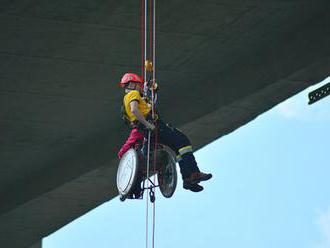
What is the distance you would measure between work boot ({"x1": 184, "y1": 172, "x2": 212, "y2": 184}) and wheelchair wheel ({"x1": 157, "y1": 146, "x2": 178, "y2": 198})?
251mm

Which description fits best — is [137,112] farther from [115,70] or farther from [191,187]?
[115,70]

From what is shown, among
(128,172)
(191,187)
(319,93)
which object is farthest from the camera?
(319,93)

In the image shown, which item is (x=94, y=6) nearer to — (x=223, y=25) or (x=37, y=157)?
(x=223, y=25)

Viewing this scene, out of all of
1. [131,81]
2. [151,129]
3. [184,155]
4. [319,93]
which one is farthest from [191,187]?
[319,93]

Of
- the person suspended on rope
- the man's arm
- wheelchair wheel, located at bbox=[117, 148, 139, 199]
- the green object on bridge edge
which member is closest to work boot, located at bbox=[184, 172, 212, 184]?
the person suspended on rope

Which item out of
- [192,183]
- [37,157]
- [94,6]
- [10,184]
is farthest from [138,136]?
[10,184]

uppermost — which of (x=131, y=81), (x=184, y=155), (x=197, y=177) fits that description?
(x=131, y=81)

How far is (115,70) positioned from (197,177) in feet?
29.1

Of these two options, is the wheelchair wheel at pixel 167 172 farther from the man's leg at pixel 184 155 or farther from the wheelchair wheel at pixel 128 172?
the wheelchair wheel at pixel 128 172

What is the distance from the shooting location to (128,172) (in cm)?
2089

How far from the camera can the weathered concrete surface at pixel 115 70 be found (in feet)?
87.0

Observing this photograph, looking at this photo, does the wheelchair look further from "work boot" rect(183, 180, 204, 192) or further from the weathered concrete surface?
the weathered concrete surface

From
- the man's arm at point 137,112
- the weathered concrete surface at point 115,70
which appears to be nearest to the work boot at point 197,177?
the man's arm at point 137,112

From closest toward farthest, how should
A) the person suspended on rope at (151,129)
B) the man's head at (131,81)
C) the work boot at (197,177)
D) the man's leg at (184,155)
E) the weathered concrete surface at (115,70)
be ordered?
the person suspended on rope at (151,129)
the man's head at (131,81)
the work boot at (197,177)
the man's leg at (184,155)
the weathered concrete surface at (115,70)
